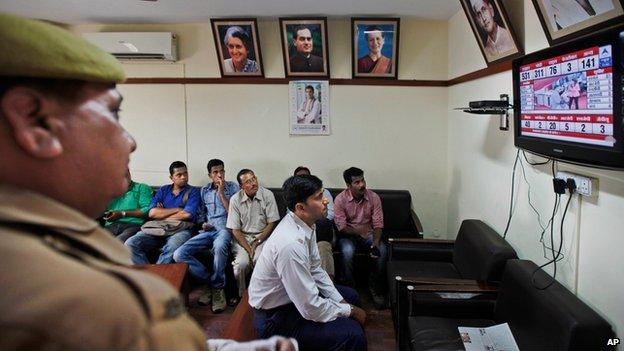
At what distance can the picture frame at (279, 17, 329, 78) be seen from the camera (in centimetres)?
369

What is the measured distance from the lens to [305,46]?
3.82m

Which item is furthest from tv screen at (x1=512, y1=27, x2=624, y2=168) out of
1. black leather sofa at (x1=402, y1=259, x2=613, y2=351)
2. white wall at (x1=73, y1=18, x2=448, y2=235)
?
white wall at (x1=73, y1=18, x2=448, y2=235)

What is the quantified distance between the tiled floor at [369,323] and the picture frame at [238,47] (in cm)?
221

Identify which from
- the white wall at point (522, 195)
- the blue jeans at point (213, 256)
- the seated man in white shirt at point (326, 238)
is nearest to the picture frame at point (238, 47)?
the seated man in white shirt at point (326, 238)

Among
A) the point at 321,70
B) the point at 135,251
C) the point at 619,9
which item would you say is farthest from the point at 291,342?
the point at 321,70

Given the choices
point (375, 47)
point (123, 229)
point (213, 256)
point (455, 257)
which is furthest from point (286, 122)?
point (455, 257)

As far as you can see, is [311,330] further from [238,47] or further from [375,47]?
[238,47]

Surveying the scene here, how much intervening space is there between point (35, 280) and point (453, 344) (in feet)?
6.14

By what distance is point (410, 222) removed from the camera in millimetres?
3758

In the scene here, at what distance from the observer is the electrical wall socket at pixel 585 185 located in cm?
163

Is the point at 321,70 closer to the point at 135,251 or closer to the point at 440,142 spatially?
the point at 440,142

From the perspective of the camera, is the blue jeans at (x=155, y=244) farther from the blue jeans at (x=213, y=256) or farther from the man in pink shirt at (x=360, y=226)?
the man in pink shirt at (x=360, y=226)

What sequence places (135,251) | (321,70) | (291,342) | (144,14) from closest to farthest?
1. (291,342)
2. (135,251)
3. (144,14)
4. (321,70)

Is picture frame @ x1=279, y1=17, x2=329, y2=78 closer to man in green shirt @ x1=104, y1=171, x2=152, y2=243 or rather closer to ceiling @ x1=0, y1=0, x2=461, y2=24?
ceiling @ x1=0, y1=0, x2=461, y2=24
